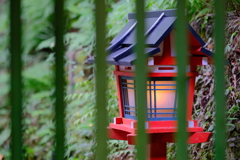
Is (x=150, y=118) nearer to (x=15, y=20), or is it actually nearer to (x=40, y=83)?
(x=15, y=20)

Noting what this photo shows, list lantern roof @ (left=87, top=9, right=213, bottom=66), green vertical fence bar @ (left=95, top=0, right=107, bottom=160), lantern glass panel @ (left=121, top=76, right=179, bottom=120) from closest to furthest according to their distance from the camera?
green vertical fence bar @ (left=95, top=0, right=107, bottom=160)
lantern roof @ (left=87, top=9, right=213, bottom=66)
lantern glass panel @ (left=121, top=76, right=179, bottom=120)

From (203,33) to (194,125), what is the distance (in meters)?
1.29

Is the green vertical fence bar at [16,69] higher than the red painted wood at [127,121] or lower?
higher

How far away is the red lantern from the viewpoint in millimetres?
1905

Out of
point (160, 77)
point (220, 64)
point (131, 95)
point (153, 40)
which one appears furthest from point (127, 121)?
point (220, 64)

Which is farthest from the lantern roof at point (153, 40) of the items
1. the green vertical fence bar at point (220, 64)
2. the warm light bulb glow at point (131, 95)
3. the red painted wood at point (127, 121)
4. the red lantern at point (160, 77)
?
the green vertical fence bar at point (220, 64)

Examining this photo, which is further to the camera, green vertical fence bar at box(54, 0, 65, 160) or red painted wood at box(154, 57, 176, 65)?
red painted wood at box(154, 57, 176, 65)

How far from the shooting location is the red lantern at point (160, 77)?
191cm

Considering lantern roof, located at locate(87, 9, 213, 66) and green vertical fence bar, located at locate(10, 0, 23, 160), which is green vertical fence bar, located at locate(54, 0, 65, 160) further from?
lantern roof, located at locate(87, 9, 213, 66)

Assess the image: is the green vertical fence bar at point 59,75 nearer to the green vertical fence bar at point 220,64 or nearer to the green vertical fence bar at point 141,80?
the green vertical fence bar at point 141,80

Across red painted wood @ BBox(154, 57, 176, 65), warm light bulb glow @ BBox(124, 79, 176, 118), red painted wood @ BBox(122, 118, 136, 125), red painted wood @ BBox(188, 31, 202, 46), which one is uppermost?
red painted wood @ BBox(188, 31, 202, 46)

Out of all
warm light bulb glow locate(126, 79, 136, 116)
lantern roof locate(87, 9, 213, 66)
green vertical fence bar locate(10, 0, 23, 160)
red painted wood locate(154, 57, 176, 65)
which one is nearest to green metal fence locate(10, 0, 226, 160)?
green vertical fence bar locate(10, 0, 23, 160)

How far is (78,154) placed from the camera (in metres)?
3.84

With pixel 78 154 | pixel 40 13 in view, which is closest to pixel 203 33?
pixel 40 13
